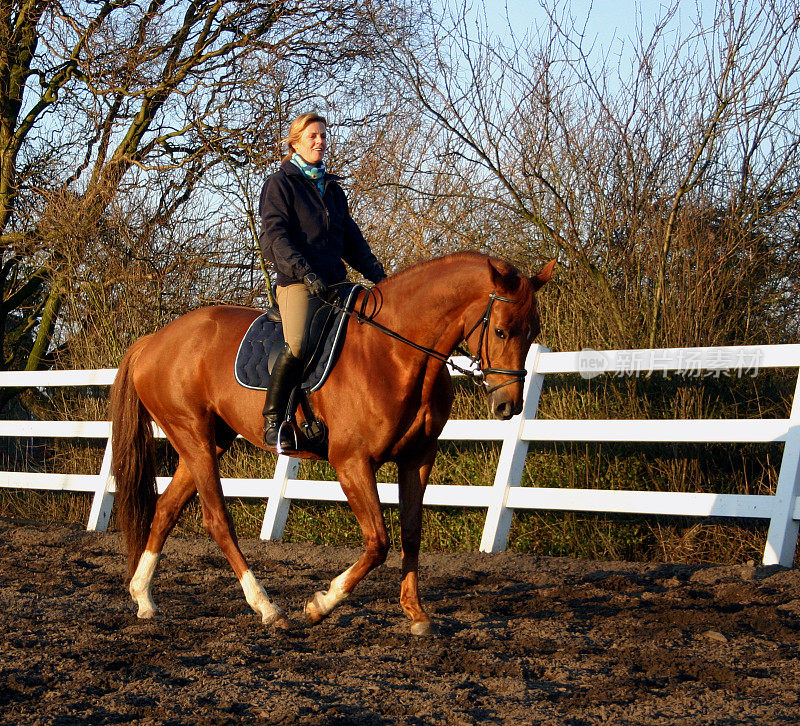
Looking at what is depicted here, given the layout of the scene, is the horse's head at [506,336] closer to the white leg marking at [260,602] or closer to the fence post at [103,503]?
the white leg marking at [260,602]

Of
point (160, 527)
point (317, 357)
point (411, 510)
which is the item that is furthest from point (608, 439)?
point (160, 527)

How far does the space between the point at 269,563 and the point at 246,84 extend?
797cm

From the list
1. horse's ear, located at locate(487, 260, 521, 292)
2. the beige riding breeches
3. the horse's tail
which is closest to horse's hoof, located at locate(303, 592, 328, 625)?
the beige riding breeches

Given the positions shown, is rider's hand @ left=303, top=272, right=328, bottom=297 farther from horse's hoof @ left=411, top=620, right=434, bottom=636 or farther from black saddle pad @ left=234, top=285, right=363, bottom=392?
horse's hoof @ left=411, top=620, right=434, bottom=636

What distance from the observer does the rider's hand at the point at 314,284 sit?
16.1ft

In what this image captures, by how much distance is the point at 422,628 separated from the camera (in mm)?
4598

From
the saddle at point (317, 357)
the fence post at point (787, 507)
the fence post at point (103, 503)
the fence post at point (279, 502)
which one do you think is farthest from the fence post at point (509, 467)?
the fence post at point (103, 503)

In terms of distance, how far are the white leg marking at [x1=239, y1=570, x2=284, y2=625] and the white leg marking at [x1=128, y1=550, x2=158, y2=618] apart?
0.64 m

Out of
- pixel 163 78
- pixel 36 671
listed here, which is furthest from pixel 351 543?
pixel 163 78

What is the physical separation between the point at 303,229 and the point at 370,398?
1.17 meters

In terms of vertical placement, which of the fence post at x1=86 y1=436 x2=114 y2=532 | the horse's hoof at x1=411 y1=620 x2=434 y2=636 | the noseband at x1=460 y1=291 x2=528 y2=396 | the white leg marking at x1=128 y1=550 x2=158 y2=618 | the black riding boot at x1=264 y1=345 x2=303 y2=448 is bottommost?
the fence post at x1=86 y1=436 x2=114 y2=532

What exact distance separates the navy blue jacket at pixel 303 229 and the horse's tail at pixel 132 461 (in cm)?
166

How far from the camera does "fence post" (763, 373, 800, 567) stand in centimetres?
576

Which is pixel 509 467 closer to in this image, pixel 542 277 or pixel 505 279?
pixel 542 277
